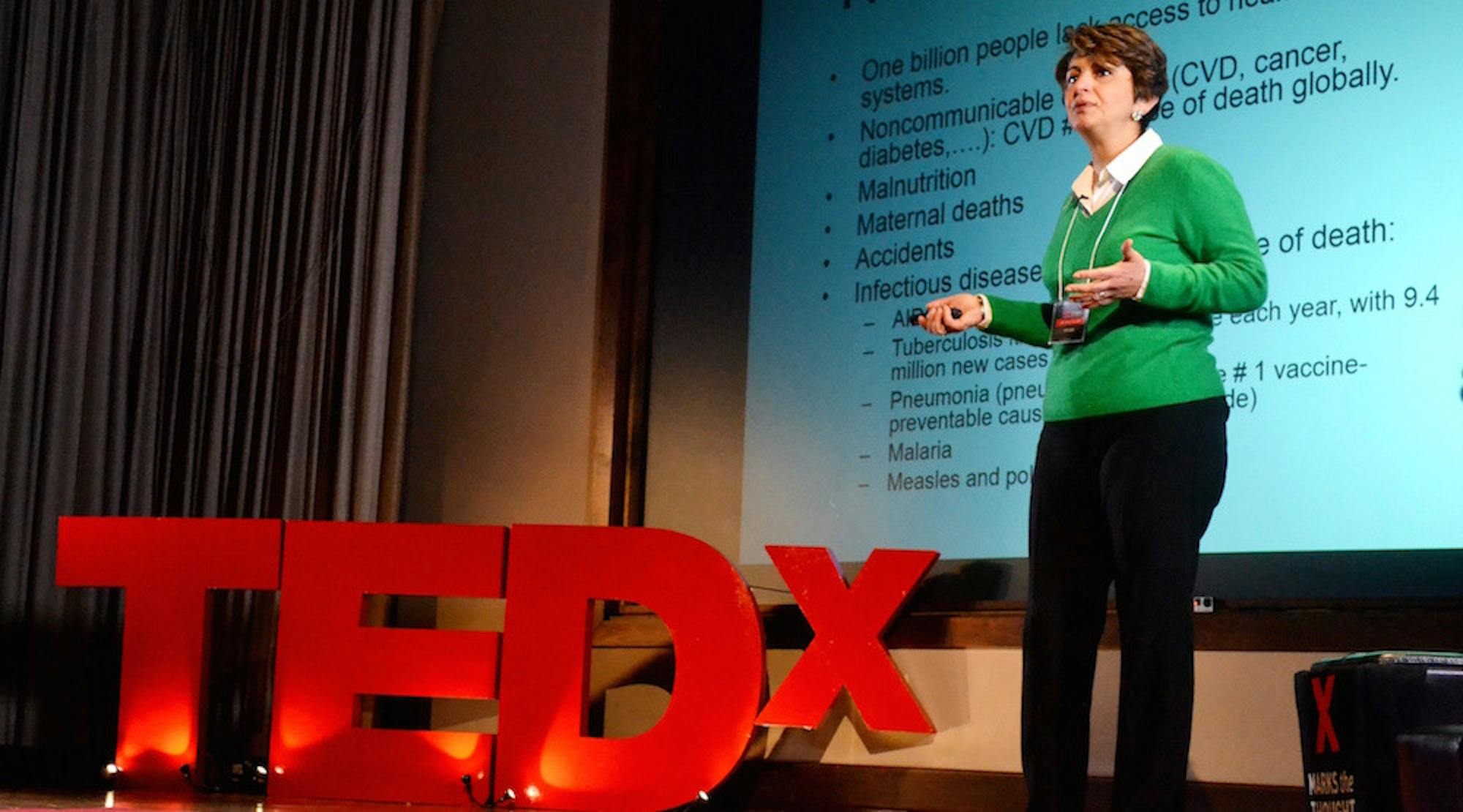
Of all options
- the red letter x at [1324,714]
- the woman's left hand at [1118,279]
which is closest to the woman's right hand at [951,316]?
the woman's left hand at [1118,279]

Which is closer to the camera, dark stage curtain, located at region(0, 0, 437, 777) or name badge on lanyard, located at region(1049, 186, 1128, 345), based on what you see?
name badge on lanyard, located at region(1049, 186, 1128, 345)

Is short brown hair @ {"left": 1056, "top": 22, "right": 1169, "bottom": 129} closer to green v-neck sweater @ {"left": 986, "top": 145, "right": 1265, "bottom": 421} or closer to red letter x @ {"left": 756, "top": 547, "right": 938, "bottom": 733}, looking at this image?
green v-neck sweater @ {"left": 986, "top": 145, "right": 1265, "bottom": 421}

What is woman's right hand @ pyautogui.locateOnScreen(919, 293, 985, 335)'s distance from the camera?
255 centimetres

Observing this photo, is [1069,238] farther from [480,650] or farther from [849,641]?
[480,650]

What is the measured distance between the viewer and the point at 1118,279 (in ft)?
7.57

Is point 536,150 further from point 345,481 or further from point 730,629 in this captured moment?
point 730,629

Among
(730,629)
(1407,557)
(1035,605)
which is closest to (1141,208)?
(1035,605)

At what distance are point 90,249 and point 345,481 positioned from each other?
785mm

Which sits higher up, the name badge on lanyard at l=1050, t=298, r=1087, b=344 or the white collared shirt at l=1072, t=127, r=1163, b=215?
the white collared shirt at l=1072, t=127, r=1163, b=215

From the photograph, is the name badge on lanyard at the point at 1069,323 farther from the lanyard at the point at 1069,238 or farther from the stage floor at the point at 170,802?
the stage floor at the point at 170,802

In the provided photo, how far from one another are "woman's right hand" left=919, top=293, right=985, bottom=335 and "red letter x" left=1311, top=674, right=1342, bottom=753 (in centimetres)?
105

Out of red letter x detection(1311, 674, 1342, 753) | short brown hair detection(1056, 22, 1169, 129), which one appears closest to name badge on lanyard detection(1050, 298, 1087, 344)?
short brown hair detection(1056, 22, 1169, 129)

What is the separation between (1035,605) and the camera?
96.5 inches

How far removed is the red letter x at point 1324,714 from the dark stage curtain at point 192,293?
2534mm
